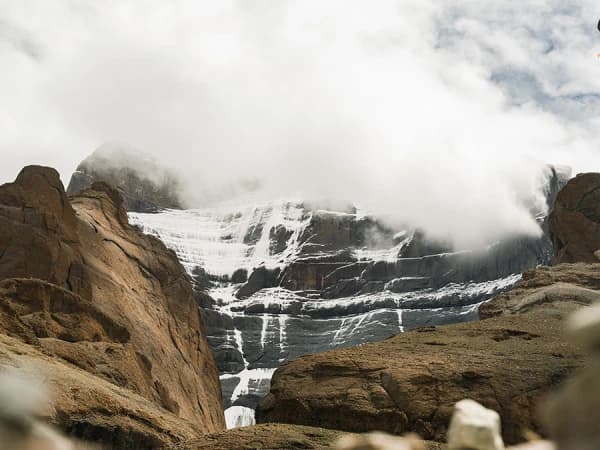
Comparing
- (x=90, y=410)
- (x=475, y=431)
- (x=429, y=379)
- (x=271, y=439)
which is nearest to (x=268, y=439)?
(x=271, y=439)

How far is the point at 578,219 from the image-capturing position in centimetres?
7281

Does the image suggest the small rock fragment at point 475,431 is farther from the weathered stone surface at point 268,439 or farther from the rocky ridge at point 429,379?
the rocky ridge at point 429,379

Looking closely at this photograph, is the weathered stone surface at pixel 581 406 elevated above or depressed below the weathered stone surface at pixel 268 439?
below

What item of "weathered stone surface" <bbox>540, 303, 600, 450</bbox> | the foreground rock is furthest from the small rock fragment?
the foreground rock

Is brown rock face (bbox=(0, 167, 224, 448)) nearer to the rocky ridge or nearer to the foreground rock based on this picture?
the foreground rock

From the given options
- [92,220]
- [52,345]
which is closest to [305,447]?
[52,345]

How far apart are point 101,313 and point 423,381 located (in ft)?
88.0

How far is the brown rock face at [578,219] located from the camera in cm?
7144

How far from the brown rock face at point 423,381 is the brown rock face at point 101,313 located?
15.7ft

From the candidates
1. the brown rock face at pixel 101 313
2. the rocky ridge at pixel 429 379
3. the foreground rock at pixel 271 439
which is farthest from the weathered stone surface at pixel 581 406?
the brown rock face at pixel 101 313

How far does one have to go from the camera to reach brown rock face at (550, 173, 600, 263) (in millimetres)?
71438

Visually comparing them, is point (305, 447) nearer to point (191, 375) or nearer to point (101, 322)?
point (101, 322)

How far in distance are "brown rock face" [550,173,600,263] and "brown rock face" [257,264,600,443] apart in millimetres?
42218

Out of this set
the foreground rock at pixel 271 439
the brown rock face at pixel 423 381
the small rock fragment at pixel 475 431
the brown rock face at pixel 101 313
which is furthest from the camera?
the brown rock face at pixel 101 313
